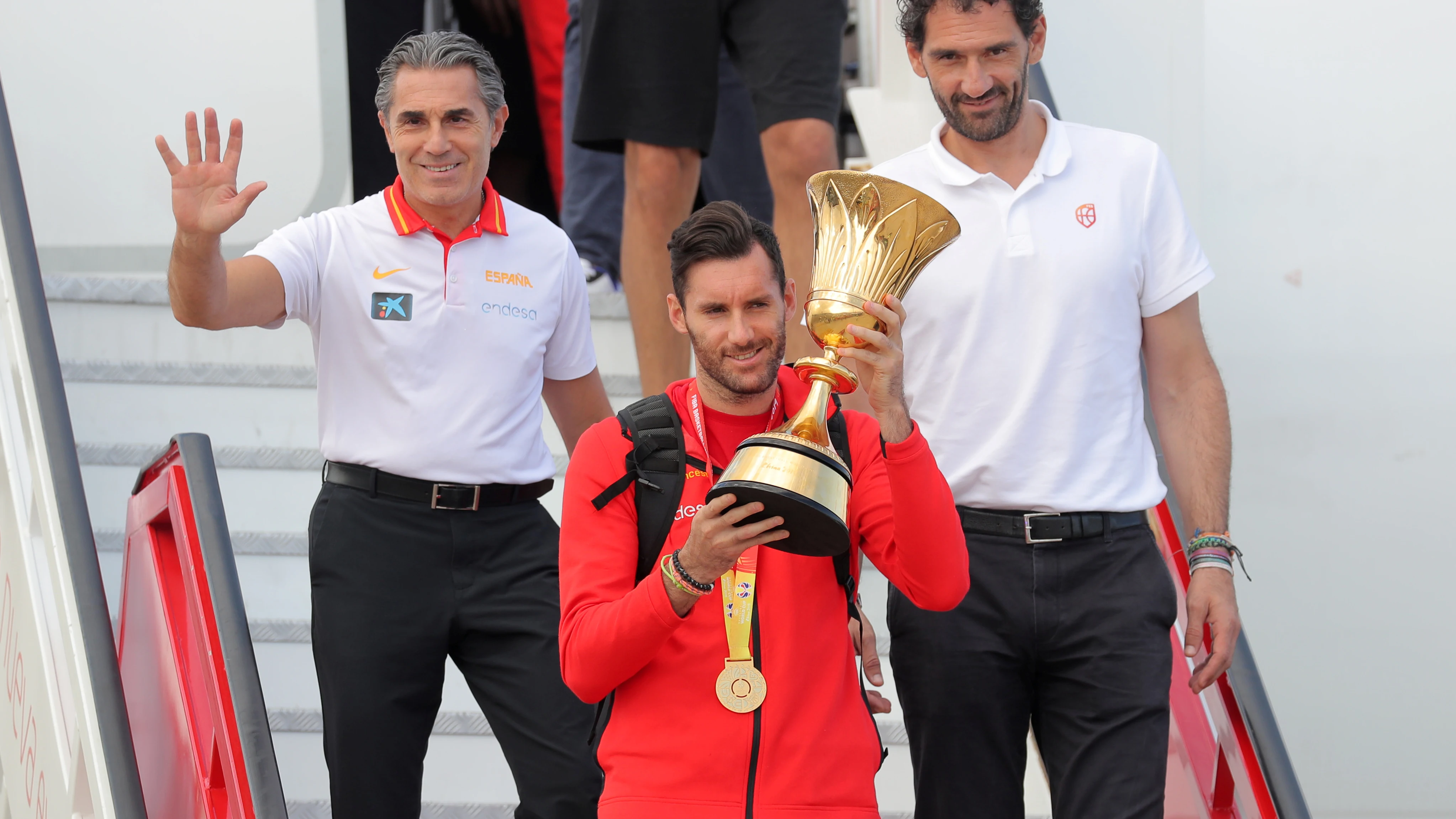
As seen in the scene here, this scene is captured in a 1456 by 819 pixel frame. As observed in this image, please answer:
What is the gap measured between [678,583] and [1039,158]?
1068 mm

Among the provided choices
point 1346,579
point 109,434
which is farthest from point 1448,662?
point 109,434

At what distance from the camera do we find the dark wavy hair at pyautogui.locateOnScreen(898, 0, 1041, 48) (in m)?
2.32

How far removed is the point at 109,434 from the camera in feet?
13.4

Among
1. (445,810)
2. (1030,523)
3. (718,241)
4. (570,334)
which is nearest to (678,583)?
(718,241)

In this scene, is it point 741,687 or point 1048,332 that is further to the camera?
point 1048,332

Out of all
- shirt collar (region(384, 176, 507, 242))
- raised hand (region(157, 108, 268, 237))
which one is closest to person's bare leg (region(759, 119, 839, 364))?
shirt collar (region(384, 176, 507, 242))

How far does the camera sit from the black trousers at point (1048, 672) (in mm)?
2195

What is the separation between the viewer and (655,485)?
1957 millimetres

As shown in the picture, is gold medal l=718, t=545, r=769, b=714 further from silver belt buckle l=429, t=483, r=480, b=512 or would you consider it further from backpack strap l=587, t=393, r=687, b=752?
silver belt buckle l=429, t=483, r=480, b=512

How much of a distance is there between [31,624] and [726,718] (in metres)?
1.82

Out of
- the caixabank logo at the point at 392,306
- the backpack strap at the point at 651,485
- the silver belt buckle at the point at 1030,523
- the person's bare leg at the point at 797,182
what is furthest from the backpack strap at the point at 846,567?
the person's bare leg at the point at 797,182

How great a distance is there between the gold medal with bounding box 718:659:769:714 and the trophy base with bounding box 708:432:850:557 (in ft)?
0.77

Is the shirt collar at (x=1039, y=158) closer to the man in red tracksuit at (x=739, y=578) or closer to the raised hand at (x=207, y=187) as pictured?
the man in red tracksuit at (x=739, y=578)

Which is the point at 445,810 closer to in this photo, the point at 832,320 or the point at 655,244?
the point at 655,244
